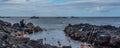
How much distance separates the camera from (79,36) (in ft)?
161

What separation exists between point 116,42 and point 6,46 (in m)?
14.8

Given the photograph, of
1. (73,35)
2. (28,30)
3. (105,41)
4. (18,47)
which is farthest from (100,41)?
(28,30)

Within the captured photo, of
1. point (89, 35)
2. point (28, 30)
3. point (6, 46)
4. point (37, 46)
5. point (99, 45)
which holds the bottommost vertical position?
point (28, 30)

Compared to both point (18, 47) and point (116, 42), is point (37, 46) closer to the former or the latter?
point (18, 47)

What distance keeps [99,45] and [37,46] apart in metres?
10.3

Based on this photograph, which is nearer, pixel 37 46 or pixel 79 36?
pixel 37 46

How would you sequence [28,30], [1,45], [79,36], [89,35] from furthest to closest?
[28,30] → [79,36] → [89,35] → [1,45]

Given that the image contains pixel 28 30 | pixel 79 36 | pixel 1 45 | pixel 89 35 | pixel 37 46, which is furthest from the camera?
pixel 28 30

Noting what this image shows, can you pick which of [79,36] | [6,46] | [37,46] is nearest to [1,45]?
[6,46]

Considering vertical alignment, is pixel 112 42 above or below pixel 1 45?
below

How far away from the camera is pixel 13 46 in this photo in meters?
21.9

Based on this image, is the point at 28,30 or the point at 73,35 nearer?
the point at 73,35

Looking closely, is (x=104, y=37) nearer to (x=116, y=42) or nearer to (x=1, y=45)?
(x=116, y=42)

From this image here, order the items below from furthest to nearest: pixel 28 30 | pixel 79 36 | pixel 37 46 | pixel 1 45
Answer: pixel 28 30
pixel 79 36
pixel 37 46
pixel 1 45
